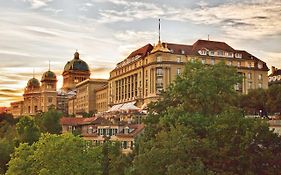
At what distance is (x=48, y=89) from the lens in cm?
18850

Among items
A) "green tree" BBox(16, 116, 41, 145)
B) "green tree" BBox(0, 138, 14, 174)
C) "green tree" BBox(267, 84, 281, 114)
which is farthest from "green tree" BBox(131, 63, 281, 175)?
"green tree" BBox(16, 116, 41, 145)

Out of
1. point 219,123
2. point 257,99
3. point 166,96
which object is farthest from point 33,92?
point 219,123

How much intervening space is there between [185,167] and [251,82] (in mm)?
83605

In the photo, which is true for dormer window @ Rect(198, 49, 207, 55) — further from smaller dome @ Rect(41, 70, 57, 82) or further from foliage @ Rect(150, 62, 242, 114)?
smaller dome @ Rect(41, 70, 57, 82)

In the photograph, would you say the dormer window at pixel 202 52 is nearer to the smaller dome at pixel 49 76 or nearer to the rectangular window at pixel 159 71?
the rectangular window at pixel 159 71

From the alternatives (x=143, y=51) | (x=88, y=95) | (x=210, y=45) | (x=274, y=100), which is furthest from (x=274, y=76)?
(x=274, y=100)

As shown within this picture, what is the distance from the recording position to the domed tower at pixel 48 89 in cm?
18688

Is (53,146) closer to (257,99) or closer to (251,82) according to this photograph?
(257,99)

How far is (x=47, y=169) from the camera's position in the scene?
4372cm

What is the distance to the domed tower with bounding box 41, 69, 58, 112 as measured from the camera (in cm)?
18688

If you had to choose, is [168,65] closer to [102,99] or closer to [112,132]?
[112,132]

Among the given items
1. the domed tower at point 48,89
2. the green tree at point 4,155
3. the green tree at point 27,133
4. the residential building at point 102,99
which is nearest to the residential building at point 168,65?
the residential building at point 102,99

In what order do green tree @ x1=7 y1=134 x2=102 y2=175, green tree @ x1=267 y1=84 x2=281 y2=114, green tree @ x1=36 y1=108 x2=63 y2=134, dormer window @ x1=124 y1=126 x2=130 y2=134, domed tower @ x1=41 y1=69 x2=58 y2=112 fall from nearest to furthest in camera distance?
green tree @ x1=7 y1=134 x2=102 y2=175 → dormer window @ x1=124 y1=126 x2=130 y2=134 → green tree @ x1=267 y1=84 x2=281 y2=114 → green tree @ x1=36 y1=108 x2=63 y2=134 → domed tower @ x1=41 y1=69 x2=58 y2=112

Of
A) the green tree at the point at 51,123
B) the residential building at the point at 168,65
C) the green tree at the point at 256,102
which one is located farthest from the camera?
the residential building at the point at 168,65
